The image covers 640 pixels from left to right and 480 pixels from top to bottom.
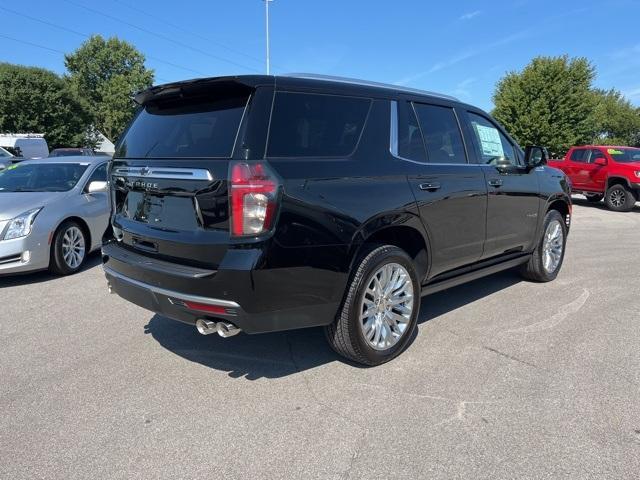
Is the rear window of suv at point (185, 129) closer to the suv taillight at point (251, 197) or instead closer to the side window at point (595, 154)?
the suv taillight at point (251, 197)

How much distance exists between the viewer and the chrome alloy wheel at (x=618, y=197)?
1462 cm

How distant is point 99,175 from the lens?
23.7 ft

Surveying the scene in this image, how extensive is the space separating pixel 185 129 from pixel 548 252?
445cm

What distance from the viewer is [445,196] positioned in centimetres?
396

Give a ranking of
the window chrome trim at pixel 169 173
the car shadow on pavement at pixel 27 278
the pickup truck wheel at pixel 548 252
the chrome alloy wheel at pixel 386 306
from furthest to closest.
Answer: the car shadow on pavement at pixel 27 278, the pickup truck wheel at pixel 548 252, the chrome alloy wheel at pixel 386 306, the window chrome trim at pixel 169 173

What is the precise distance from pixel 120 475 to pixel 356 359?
1.64m

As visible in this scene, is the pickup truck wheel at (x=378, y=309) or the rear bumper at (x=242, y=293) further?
the pickup truck wheel at (x=378, y=309)

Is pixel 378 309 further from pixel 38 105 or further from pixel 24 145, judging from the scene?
pixel 38 105

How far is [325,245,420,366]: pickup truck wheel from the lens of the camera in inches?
129

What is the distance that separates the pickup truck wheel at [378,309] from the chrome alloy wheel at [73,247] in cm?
433

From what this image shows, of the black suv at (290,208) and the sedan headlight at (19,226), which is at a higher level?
the black suv at (290,208)

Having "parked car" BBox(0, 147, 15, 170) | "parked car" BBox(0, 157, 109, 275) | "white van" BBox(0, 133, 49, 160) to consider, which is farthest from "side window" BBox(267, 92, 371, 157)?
"white van" BBox(0, 133, 49, 160)

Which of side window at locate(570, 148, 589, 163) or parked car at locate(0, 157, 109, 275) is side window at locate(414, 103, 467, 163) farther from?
side window at locate(570, 148, 589, 163)

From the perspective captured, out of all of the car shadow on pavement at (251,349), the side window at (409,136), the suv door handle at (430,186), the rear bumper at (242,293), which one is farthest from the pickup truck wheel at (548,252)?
the rear bumper at (242,293)
